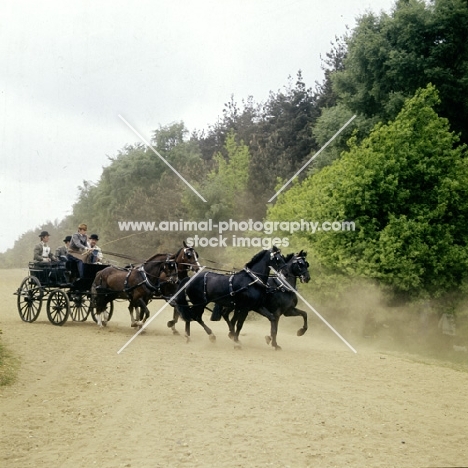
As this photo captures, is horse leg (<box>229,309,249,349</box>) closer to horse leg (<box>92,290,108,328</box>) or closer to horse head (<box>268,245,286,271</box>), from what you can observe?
horse head (<box>268,245,286,271</box>)

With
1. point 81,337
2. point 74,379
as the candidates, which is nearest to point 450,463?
point 74,379

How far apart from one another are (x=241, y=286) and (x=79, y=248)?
244 inches

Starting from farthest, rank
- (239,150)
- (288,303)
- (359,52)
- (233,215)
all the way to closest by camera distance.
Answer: (239,150)
(233,215)
(359,52)
(288,303)

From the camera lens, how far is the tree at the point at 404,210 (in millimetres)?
21766

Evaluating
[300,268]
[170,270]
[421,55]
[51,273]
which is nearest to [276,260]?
[300,268]

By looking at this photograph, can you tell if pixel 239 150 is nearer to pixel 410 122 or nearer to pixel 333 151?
pixel 333 151

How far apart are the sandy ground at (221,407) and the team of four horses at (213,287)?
101 cm

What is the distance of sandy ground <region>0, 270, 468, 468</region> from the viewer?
25.1ft

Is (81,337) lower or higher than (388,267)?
lower

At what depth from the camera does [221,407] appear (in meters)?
9.79

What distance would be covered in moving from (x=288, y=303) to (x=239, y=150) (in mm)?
37768

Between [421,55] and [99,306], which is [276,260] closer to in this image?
[99,306]

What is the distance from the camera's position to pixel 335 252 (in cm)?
2200

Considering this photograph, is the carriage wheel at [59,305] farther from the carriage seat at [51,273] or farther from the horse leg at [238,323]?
the horse leg at [238,323]
